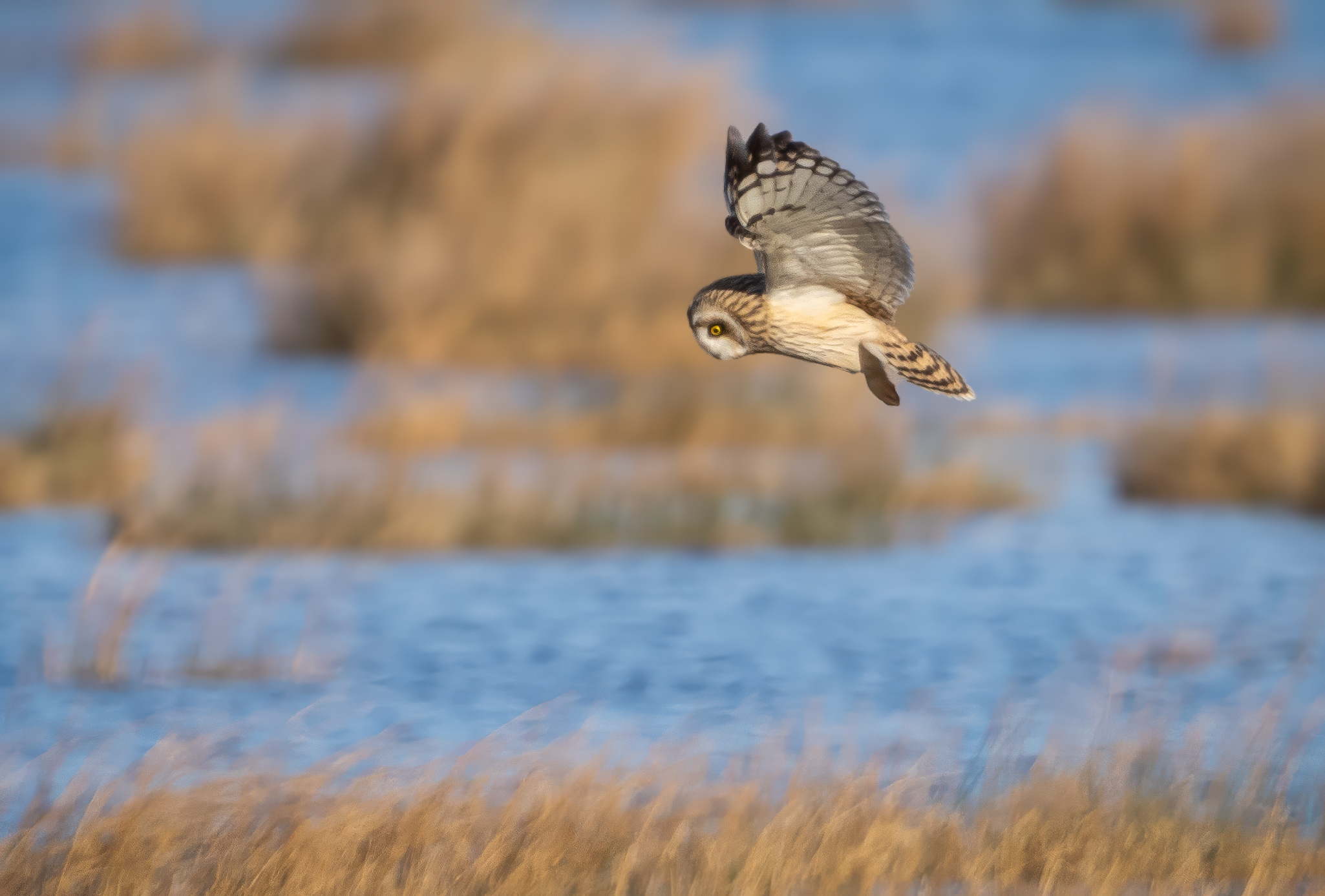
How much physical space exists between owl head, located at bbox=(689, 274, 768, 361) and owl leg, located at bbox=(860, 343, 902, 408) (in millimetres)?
323

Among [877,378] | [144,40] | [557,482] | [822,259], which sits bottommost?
[557,482]

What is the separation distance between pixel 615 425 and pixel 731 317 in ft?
27.2

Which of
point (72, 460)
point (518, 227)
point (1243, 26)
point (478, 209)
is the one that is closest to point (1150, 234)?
point (518, 227)

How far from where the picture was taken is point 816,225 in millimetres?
4945

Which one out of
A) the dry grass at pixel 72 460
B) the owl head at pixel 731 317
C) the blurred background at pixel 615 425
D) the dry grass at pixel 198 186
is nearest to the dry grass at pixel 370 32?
the blurred background at pixel 615 425

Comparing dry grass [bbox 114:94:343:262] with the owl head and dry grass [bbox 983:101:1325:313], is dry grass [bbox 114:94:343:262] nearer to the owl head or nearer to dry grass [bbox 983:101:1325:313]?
dry grass [bbox 983:101:1325:313]

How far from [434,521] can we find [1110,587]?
328 cm

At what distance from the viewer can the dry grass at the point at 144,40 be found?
91.4ft

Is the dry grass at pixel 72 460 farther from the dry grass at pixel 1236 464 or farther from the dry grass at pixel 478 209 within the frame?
the dry grass at pixel 1236 464

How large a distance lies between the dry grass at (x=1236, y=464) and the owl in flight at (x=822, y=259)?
316 inches

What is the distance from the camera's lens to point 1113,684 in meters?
8.15

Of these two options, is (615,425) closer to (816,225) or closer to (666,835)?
(666,835)

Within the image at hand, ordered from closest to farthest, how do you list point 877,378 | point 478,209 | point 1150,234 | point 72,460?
point 877,378, point 72,460, point 478,209, point 1150,234

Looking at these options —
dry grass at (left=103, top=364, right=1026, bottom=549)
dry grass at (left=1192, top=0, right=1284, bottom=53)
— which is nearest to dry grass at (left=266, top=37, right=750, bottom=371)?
dry grass at (left=103, top=364, right=1026, bottom=549)
